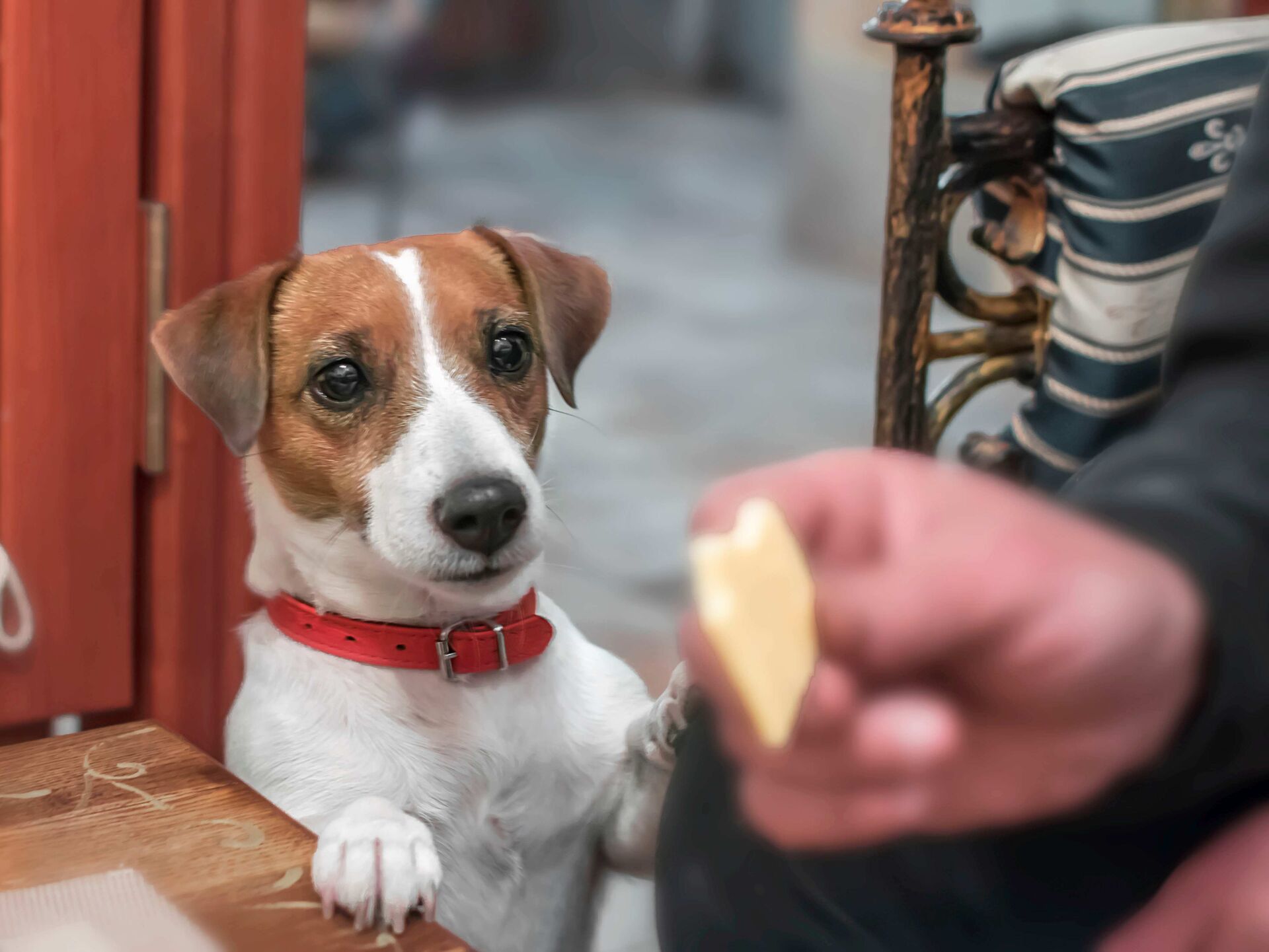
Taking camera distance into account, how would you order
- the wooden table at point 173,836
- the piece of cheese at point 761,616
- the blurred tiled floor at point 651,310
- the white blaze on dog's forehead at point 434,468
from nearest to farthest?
the piece of cheese at point 761,616
the wooden table at point 173,836
the white blaze on dog's forehead at point 434,468
the blurred tiled floor at point 651,310

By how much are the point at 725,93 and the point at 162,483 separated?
1.00m

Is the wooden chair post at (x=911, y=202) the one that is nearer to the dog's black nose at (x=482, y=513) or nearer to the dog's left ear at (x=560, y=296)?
the dog's left ear at (x=560, y=296)

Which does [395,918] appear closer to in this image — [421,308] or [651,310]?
[421,308]

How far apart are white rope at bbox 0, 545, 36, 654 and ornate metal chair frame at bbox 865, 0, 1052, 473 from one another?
2.31 feet

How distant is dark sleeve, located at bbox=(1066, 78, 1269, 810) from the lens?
0.94 ft

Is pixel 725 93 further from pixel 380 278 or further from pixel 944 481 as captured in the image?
pixel 944 481

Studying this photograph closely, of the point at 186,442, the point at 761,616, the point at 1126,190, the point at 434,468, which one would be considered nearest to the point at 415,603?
the point at 434,468

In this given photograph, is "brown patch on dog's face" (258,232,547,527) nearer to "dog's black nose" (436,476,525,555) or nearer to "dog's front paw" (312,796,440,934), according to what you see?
"dog's black nose" (436,476,525,555)

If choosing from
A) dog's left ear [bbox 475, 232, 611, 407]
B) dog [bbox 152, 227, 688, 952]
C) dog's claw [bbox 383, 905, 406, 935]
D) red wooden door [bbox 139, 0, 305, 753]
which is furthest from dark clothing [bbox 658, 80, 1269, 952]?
red wooden door [bbox 139, 0, 305, 753]

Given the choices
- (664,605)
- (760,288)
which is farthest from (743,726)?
(760,288)

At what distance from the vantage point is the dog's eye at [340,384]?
87cm

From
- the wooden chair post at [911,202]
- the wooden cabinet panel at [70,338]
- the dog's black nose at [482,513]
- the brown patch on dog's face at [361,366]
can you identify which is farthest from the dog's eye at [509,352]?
the wooden cabinet panel at [70,338]

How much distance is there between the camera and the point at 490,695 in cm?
89

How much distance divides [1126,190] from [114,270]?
0.79 m
